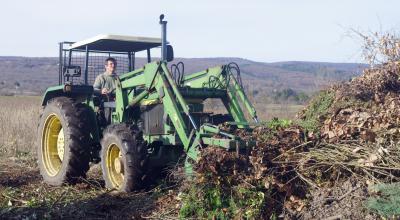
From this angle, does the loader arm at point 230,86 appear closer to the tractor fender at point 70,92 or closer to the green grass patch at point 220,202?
the tractor fender at point 70,92

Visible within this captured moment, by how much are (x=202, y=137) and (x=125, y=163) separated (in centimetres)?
122

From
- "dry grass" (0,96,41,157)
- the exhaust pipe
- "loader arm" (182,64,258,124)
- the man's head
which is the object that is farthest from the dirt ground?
"dry grass" (0,96,41,157)

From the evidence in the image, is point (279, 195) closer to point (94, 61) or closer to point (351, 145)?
point (351, 145)

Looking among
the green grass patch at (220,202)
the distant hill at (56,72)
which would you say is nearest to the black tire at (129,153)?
the green grass patch at (220,202)

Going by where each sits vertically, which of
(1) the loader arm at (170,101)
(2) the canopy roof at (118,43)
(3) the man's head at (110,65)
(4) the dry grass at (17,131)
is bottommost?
(4) the dry grass at (17,131)

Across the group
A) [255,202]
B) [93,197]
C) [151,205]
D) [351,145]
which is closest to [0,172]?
[93,197]

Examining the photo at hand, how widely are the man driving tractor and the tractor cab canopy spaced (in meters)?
0.29

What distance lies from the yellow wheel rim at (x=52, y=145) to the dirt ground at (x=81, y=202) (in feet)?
2.79

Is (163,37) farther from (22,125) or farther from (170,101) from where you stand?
(22,125)

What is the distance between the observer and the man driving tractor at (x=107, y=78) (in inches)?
383

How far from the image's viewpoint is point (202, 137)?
725 cm

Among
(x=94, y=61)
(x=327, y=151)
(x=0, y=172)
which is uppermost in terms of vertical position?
(x=94, y=61)

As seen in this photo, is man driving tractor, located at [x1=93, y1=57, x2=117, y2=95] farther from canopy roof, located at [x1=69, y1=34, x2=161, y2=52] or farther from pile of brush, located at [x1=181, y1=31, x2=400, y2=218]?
pile of brush, located at [x1=181, y1=31, x2=400, y2=218]

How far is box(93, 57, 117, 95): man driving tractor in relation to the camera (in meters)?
9.72
